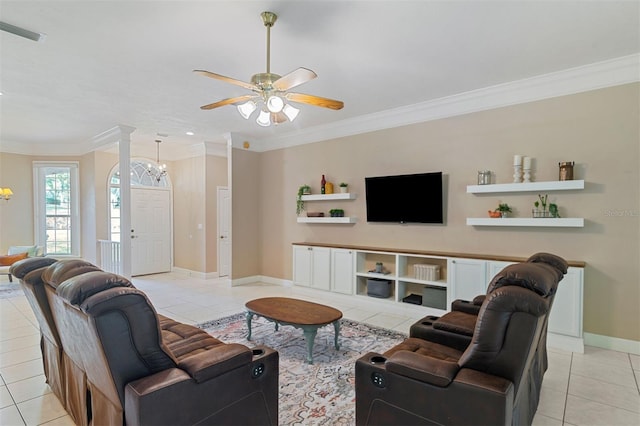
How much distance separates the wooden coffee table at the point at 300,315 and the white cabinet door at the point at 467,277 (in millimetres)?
1632

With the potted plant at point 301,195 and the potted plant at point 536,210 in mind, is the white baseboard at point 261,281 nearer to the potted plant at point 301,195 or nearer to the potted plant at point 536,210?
the potted plant at point 301,195

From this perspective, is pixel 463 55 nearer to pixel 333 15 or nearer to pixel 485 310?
pixel 333 15

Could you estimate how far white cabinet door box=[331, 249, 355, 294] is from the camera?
5.25 metres

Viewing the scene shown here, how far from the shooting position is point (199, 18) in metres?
2.67

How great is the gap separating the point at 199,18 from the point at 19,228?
7.62 m

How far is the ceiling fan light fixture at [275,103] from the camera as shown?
2.70 metres

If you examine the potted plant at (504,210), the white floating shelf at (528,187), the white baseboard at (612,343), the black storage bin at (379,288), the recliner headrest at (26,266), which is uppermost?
the white floating shelf at (528,187)

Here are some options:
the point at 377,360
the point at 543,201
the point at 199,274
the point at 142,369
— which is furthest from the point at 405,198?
A: the point at 199,274

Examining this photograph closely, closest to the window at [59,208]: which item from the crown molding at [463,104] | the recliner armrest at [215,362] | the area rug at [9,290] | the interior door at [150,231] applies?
the crown molding at [463,104]

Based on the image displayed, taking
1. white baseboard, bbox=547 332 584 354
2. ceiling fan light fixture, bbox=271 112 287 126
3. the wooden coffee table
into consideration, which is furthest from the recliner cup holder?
white baseboard, bbox=547 332 584 354

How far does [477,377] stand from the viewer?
5.46 ft

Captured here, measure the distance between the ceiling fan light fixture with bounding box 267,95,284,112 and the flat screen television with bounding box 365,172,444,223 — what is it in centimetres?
263

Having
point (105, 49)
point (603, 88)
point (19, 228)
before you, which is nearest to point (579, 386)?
point (603, 88)

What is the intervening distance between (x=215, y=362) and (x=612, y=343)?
401 centimetres
